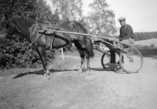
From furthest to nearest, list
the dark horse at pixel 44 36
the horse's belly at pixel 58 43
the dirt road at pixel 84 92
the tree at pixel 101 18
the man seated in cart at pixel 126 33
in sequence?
the tree at pixel 101 18 < the horse's belly at pixel 58 43 < the dark horse at pixel 44 36 < the man seated in cart at pixel 126 33 < the dirt road at pixel 84 92

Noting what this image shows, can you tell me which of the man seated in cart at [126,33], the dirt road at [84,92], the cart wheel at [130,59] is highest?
the man seated in cart at [126,33]

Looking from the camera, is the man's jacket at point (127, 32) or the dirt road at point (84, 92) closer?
the dirt road at point (84, 92)

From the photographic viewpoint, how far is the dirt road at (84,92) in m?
4.99

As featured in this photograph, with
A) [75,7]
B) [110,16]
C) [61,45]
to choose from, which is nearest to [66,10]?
[75,7]

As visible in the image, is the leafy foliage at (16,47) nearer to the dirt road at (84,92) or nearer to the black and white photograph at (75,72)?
the black and white photograph at (75,72)

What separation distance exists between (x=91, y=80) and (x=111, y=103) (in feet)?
7.64

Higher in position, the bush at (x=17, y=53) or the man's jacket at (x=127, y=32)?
the man's jacket at (x=127, y=32)

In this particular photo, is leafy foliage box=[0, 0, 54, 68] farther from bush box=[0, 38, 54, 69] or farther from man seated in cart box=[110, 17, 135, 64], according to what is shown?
man seated in cart box=[110, 17, 135, 64]

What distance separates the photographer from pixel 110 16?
1537 inches

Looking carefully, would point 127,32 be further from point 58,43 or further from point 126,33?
point 58,43

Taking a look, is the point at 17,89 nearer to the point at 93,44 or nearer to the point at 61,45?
the point at 61,45

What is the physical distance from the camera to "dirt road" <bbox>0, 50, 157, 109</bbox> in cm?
499

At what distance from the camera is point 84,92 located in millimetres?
5973

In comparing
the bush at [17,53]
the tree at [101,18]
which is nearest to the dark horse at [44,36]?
the bush at [17,53]
